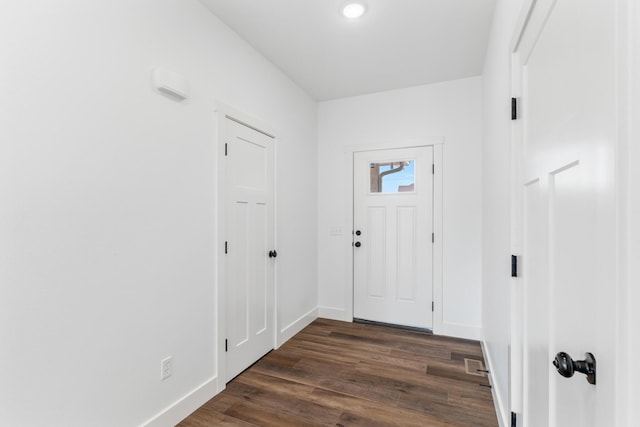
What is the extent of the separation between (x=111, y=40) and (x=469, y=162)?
10.2 feet

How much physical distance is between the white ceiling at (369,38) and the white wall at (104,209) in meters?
0.37

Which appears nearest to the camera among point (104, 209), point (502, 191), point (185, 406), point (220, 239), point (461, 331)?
point (104, 209)

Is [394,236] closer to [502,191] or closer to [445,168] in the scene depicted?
[445,168]

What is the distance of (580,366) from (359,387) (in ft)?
6.12

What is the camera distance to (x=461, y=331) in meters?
3.23

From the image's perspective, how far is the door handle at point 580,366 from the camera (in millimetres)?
682

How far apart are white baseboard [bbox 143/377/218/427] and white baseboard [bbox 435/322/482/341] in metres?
2.36

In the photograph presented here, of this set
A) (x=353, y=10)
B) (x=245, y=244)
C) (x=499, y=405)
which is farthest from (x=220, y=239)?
(x=499, y=405)

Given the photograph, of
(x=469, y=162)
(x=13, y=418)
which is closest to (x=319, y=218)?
(x=469, y=162)

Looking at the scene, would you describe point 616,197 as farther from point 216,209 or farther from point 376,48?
point 376,48

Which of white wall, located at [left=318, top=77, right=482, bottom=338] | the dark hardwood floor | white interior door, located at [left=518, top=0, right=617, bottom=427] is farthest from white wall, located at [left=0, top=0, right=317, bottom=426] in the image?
white interior door, located at [left=518, top=0, right=617, bottom=427]

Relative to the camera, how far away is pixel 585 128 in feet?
2.44

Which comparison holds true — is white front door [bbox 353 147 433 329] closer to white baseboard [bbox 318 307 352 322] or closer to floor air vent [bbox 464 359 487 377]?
white baseboard [bbox 318 307 352 322]

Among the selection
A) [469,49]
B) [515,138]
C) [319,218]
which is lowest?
[319,218]
